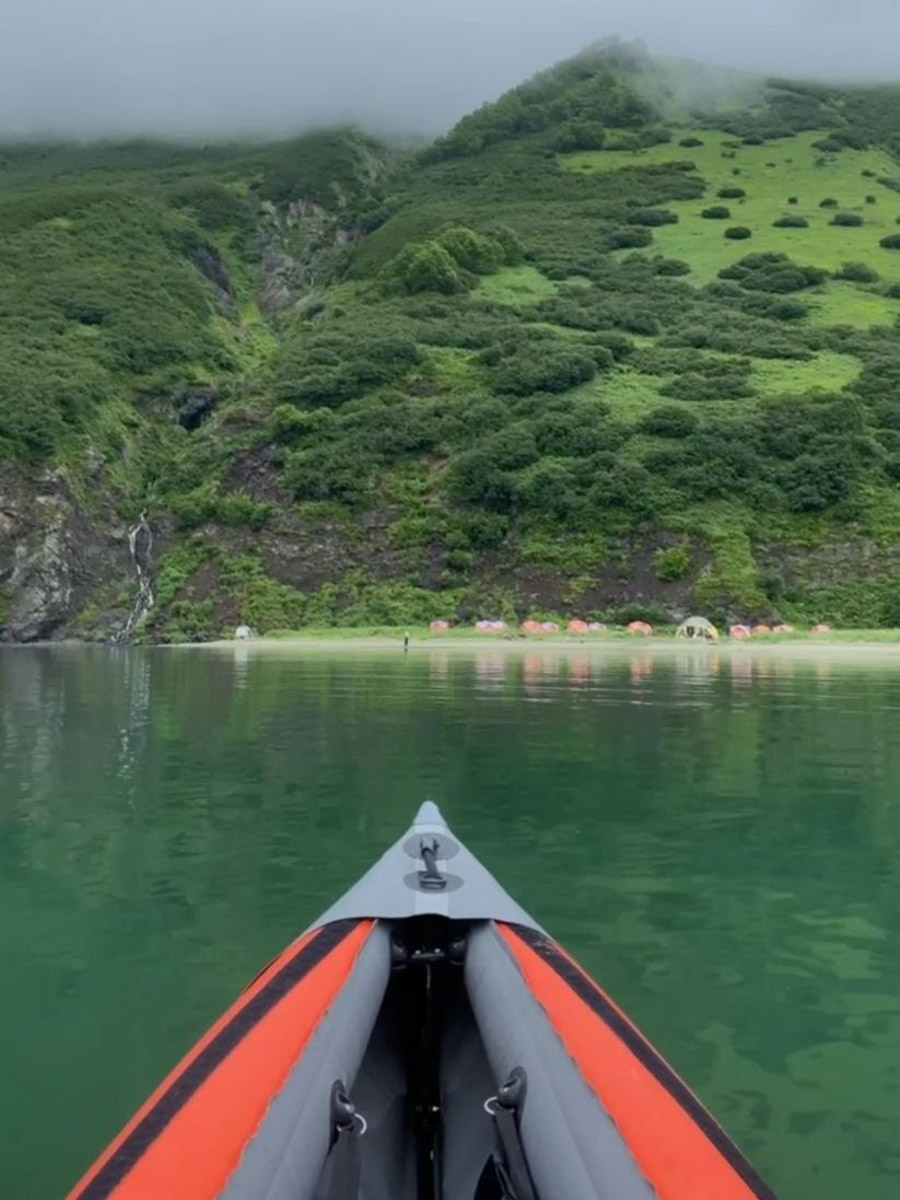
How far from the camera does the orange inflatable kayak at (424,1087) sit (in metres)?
2.65

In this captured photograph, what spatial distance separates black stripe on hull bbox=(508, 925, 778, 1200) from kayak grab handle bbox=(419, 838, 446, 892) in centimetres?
57

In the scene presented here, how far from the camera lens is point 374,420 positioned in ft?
174

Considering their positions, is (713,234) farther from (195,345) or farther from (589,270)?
(195,345)

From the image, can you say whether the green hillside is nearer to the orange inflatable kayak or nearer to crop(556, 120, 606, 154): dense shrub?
crop(556, 120, 606, 154): dense shrub

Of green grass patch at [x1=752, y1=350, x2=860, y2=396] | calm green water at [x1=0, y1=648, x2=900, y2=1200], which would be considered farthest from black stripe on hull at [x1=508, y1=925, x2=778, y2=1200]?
green grass patch at [x1=752, y1=350, x2=860, y2=396]

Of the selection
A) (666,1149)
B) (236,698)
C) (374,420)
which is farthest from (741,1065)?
(374,420)

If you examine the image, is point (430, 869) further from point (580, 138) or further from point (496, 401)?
point (580, 138)

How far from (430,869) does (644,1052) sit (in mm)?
1970

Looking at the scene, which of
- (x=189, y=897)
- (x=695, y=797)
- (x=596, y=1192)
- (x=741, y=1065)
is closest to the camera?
(x=596, y=1192)

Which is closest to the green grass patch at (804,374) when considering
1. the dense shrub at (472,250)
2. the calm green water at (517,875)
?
the dense shrub at (472,250)

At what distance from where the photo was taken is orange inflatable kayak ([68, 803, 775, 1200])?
265cm

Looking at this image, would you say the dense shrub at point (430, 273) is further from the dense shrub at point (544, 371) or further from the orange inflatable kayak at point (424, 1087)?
the orange inflatable kayak at point (424, 1087)

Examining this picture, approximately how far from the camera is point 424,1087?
4.32 meters

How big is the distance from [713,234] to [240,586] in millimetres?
52966
